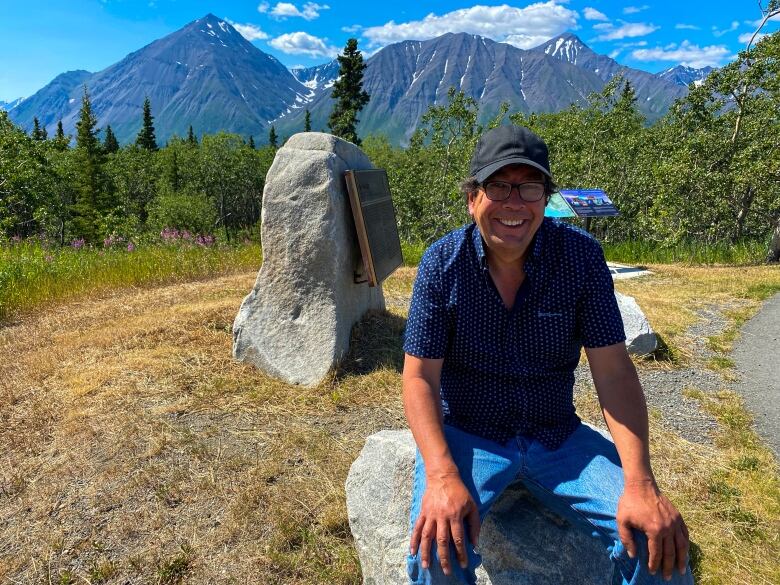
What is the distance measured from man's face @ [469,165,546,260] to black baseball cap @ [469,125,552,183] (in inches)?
1.7

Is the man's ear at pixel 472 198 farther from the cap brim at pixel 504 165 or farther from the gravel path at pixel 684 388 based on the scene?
the gravel path at pixel 684 388

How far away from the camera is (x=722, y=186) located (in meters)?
11.7

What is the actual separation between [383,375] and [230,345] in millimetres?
1635

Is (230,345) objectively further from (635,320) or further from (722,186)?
(722,186)

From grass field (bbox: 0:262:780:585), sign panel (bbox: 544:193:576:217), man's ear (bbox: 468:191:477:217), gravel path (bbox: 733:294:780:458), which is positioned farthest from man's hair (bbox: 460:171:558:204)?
sign panel (bbox: 544:193:576:217)

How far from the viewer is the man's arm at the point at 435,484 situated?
1.63 m

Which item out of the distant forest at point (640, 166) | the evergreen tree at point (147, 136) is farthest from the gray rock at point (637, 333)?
the evergreen tree at point (147, 136)

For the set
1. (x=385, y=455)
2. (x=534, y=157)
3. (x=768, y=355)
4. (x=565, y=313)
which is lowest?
(x=768, y=355)

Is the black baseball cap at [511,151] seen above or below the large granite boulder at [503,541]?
above

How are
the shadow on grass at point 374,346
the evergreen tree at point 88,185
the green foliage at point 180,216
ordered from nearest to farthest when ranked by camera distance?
the shadow on grass at point 374,346 < the green foliage at point 180,216 < the evergreen tree at point 88,185

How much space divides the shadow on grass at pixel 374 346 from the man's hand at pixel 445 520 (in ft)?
9.97

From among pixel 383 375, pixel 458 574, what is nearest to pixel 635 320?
pixel 383 375

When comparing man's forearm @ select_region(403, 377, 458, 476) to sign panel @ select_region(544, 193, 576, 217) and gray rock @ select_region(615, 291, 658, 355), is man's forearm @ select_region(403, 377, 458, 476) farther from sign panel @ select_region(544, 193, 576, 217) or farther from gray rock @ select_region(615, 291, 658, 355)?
sign panel @ select_region(544, 193, 576, 217)

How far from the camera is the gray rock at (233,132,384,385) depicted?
183 inches
